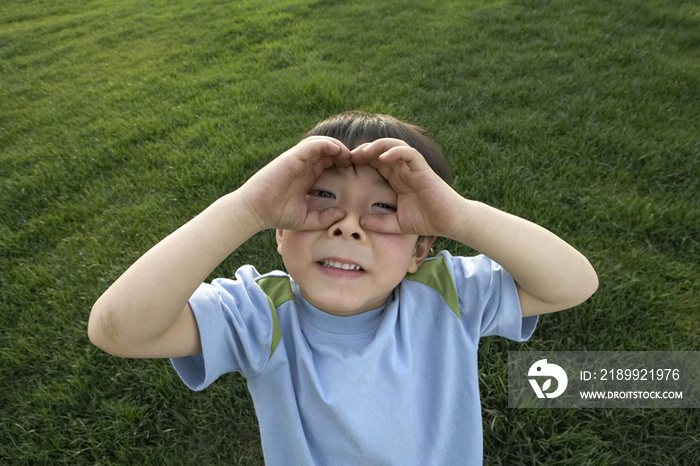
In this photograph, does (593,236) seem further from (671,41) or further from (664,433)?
(671,41)

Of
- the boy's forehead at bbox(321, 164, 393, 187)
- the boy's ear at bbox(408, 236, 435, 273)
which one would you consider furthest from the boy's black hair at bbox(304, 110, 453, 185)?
the boy's ear at bbox(408, 236, 435, 273)

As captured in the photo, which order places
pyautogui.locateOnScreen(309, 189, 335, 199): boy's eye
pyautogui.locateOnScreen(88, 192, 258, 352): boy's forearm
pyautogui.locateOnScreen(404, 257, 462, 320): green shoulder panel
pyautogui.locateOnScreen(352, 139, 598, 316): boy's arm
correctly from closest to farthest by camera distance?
1. pyautogui.locateOnScreen(88, 192, 258, 352): boy's forearm
2. pyautogui.locateOnScreen(352, 139, 598, 316): boy's arm
3. pyautogui.locateOnScreen(309, 189, 335, 199): boy's eye
4. pyautogui.locateOnScreen(404, 257, 462, 320): green shoulder panel

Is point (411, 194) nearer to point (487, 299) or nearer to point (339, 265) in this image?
point (339, 265)

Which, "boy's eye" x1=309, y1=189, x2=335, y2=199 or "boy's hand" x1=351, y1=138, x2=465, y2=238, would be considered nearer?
"boy's hand" x1=351, y1=138, x2=465, y2=238

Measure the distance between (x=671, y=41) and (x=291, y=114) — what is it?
452 cm

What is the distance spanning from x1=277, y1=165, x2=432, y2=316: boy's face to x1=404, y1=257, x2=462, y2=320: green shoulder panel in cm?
18

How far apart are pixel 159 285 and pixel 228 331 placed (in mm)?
264

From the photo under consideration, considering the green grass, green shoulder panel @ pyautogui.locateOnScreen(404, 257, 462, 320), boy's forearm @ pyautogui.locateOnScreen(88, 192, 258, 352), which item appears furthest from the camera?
the green grass

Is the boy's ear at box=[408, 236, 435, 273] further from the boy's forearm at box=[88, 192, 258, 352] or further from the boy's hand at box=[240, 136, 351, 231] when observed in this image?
the boy's forearm at box=[88, 192, 258, 352]

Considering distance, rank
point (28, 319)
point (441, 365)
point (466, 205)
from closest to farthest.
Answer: point (466, 205) < point (441, 365) < point (28, 319)

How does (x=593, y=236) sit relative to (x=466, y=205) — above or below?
below

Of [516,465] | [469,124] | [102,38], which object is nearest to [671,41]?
[469,124]

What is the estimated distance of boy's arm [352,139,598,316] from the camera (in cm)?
125

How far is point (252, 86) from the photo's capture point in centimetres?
500
